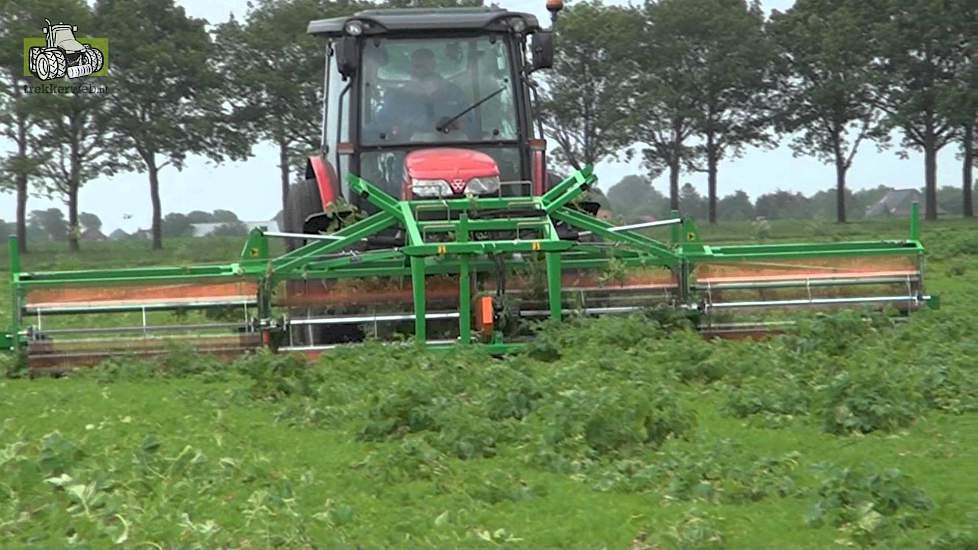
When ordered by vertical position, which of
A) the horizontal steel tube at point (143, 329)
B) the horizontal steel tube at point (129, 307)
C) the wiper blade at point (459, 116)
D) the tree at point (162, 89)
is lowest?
the horizontal steel tube at point (143, 329)

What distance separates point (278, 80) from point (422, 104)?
3394 cm

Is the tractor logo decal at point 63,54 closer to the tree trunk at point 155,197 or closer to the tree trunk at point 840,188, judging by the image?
the tree trunk at point 155,197

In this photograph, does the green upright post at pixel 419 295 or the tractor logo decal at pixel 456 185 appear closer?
the green upright post at pixel 419 295

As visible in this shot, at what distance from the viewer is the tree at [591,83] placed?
50.9 m

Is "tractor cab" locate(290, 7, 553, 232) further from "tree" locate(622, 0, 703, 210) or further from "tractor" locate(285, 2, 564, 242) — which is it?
"tree" locate(622, 0, 703, 210)

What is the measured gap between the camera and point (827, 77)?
157ft

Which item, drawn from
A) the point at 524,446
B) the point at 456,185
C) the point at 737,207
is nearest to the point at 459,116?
the point at 456,185

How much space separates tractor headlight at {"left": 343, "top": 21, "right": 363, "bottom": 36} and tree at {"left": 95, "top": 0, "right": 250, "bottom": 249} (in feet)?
102

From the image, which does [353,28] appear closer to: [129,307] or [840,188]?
[129,307]

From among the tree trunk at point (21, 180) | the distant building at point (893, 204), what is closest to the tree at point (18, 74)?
the tree trunk at point (21, 180)

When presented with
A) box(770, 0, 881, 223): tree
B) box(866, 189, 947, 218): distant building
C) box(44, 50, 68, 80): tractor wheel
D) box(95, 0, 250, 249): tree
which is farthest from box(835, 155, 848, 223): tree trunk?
box(44, 50, 68, 80): tractor wheel

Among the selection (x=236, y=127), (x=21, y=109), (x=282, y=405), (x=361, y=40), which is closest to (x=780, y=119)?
(x=236, y=127)

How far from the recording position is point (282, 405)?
26.2ft

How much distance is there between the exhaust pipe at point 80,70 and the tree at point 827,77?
24.1m
